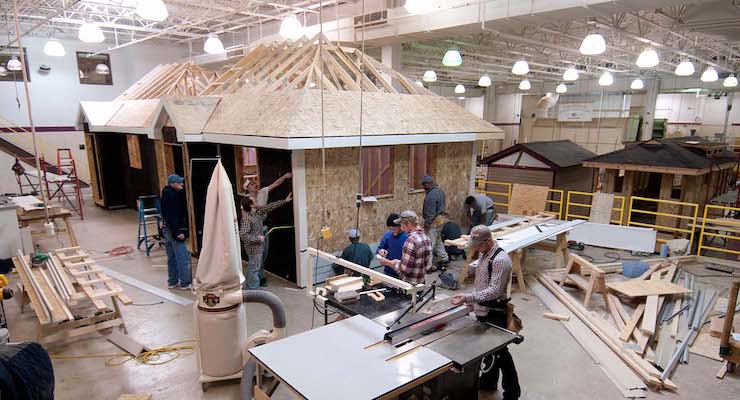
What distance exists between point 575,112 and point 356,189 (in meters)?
24.4

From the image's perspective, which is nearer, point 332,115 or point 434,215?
point 332,115

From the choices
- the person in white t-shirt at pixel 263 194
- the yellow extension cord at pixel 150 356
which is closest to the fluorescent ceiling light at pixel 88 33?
the person in white t-shirt at pixel 263 194

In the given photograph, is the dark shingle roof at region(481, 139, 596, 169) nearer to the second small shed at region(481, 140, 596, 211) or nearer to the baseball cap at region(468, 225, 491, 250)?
the second small shed at region(481, 140, 596, 211)

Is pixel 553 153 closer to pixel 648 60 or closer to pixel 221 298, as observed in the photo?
pixel 648 60

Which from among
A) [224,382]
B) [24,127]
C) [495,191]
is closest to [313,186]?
[224,382]

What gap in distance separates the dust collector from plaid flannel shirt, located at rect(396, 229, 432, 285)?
5.48 ft

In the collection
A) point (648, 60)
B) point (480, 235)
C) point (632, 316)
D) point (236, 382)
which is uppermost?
point (648, 60)

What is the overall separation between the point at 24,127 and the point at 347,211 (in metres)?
20.3

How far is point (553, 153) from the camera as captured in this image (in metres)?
14.0

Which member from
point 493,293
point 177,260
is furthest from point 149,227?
point 493,293

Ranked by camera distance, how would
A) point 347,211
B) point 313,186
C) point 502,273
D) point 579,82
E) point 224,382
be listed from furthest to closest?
1. point 579,82
2. point 347,211
3. point 313,186
4. point 224,382
5. point 502,273

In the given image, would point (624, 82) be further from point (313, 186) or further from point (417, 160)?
point (313, 186)

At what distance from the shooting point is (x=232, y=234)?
5.01 m

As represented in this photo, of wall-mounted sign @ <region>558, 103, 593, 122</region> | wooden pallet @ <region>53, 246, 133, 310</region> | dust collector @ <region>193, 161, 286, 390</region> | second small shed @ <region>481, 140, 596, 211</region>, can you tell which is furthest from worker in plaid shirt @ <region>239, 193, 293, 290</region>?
wall-mounted sign @ <region>558, 103, 593, 122</region>
